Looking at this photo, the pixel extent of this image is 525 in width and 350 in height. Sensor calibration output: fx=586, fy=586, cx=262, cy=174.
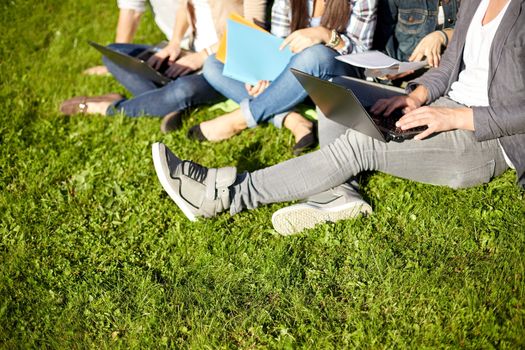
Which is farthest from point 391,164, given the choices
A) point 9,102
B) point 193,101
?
point 9,102

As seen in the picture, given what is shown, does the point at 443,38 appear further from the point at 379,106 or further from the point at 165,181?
the point at 165,181

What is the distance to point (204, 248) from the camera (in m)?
3.10

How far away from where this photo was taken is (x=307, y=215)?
3109 mm

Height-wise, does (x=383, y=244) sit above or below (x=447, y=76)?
below

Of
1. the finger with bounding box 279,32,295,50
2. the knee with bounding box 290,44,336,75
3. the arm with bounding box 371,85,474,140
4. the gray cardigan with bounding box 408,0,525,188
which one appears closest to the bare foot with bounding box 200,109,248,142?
the finger with bounding box 279,32,295,50

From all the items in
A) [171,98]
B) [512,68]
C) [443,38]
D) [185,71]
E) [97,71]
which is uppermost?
[512,68]

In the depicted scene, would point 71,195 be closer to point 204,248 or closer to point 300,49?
point 204,248

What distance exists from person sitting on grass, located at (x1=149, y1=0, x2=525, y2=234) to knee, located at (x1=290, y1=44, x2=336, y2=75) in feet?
1.81

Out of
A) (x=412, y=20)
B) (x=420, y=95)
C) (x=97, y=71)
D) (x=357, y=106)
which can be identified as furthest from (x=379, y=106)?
(x=97, y=71)

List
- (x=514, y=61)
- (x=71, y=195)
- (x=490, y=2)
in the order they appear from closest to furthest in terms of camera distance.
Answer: (x=514, y=61) < (x=490, y=2) < (x=71, y=195)

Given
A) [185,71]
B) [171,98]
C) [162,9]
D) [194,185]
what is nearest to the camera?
[194,185]

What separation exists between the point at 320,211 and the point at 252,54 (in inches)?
52.6

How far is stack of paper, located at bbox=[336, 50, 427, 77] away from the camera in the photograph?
Answer: 3.28 metres

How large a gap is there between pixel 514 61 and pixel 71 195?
2.62m
